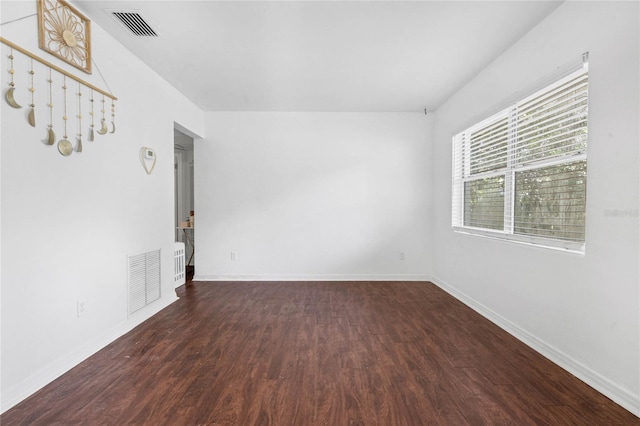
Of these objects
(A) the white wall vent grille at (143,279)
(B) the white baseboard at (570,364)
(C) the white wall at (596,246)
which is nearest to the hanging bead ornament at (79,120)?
(A) the white wall vent grille at (143,279)

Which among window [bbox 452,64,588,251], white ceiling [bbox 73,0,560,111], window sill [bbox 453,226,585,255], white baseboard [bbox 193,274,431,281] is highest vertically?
white ceiling [bbox 73,0,560,111]

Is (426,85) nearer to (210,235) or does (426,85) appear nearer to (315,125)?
(315,125)

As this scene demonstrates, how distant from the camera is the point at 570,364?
2031mm

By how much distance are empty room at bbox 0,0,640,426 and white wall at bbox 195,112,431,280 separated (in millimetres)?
501

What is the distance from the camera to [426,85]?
3525mm

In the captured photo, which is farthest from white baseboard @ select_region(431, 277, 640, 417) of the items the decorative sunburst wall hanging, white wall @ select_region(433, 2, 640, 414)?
the decorative sunburst wall hanging

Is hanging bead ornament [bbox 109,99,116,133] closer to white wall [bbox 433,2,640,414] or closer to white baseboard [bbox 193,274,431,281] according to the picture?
white baseboard [bbox 193,274,431,281]

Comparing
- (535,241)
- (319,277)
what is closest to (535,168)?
(535,241)

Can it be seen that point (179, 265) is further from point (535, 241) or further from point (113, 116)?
point (535, 241)

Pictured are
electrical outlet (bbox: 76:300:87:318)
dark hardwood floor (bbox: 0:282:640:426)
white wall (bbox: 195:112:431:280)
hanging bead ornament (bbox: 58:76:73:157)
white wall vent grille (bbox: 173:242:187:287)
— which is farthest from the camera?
white wall (bbox: 195:112:431:280)

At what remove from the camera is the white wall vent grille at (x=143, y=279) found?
280cm

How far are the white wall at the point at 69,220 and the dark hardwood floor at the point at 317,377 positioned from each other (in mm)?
241

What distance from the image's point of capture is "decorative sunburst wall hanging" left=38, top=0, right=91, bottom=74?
1.90 metres

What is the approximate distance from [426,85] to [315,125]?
1.71 meters
